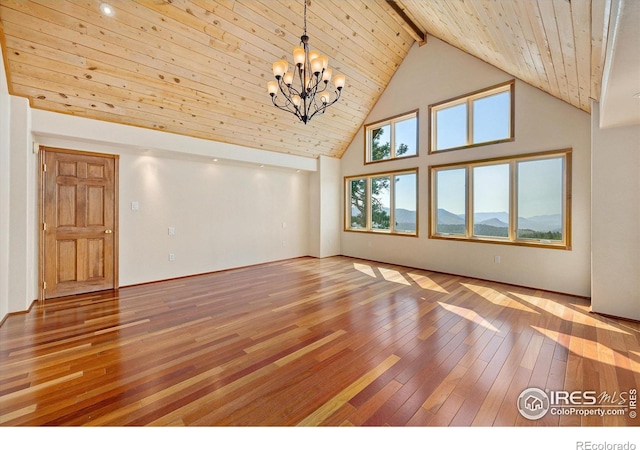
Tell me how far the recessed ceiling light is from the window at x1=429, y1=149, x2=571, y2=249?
18.6ft

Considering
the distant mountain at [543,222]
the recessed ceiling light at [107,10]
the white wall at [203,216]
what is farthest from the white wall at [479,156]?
the recessed ceiling light at [107,10]

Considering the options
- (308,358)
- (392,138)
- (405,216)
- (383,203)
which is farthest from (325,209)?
(308,358)

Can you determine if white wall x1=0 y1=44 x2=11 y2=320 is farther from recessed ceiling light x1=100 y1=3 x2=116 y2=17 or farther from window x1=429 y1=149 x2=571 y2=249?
window x1=429 y1=149 x2=571 y2=249

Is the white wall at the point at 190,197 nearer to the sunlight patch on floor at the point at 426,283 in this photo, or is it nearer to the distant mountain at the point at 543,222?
the sunlight patch on floor at the point at 426,283

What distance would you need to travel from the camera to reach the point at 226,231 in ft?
19.9

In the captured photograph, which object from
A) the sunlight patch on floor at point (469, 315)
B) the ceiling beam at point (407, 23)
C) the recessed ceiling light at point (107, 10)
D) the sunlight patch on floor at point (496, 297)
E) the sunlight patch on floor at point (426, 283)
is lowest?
the sunlight patch on floor at point (469, 315)

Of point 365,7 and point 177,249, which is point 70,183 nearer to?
point 177,249

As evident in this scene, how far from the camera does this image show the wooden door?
13.2ft

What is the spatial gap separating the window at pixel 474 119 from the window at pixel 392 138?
0.51 m

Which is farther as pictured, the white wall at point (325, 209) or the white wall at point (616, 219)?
the white wall at point (325, 209)

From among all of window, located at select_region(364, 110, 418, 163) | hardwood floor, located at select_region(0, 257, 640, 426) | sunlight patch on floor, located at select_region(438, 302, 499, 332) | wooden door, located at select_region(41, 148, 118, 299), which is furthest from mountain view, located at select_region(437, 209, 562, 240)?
wooden door, located at select_region(41, 148, 118, 299)

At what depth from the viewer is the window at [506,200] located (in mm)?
4320

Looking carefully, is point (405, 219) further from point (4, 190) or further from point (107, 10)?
point (4, 190)

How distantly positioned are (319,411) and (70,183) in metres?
4.98
